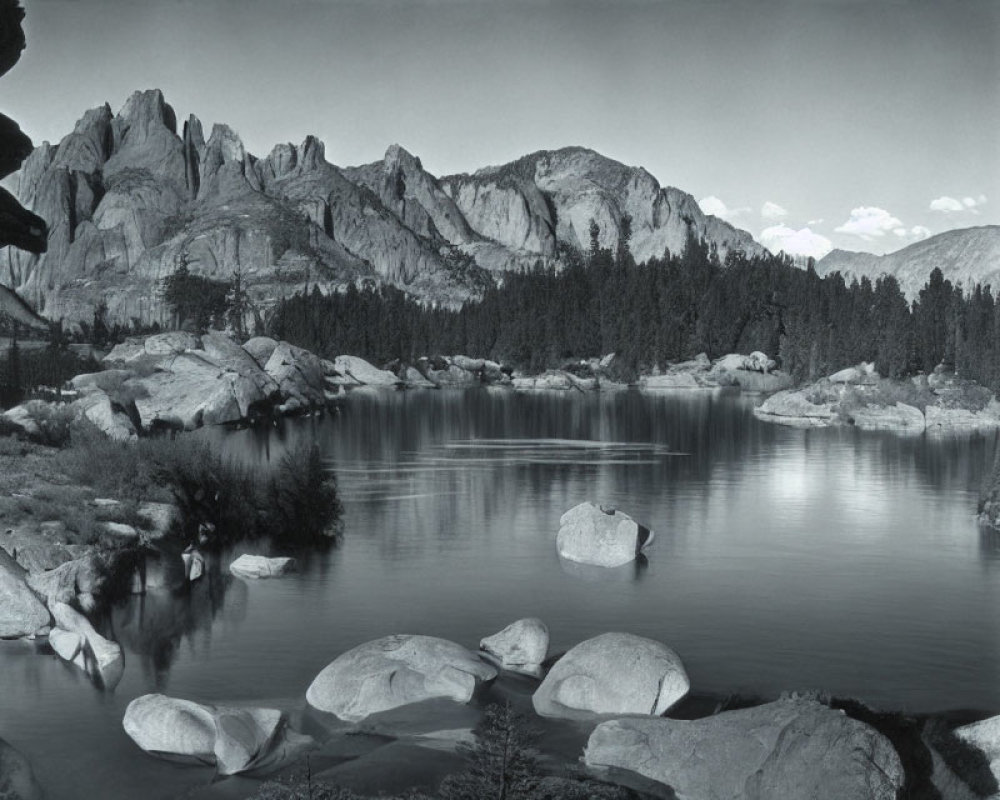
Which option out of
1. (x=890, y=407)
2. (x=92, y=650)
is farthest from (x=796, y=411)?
(x=92, y=650)

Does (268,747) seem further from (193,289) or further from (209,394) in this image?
(193,289)

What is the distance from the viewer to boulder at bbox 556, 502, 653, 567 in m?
33.1

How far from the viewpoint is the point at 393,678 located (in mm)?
19609

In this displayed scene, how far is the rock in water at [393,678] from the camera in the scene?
19297 mm

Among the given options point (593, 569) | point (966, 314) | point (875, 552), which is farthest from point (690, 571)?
point (966, 314)

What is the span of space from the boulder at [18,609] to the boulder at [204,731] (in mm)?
6586

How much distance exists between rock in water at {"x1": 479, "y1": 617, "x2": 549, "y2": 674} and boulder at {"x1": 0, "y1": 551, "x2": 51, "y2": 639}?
1003 cm

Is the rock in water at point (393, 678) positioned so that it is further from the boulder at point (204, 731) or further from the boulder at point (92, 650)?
the boulder at point (92, 650)

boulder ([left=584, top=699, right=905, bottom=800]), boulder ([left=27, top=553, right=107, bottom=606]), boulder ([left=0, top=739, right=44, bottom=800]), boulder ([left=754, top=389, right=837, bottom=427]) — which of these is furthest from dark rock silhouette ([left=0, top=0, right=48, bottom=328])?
boulder ([left=754, top=389, right=837, bottom=427])

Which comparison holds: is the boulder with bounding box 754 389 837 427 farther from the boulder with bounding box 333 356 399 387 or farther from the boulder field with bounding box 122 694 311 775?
the boulder field with bounding box 122 694 311 775

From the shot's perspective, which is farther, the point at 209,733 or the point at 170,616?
the point at 170,616

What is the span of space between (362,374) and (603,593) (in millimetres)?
116749

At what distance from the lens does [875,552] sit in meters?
35.2

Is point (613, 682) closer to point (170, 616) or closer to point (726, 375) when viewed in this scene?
point (170, 616)
